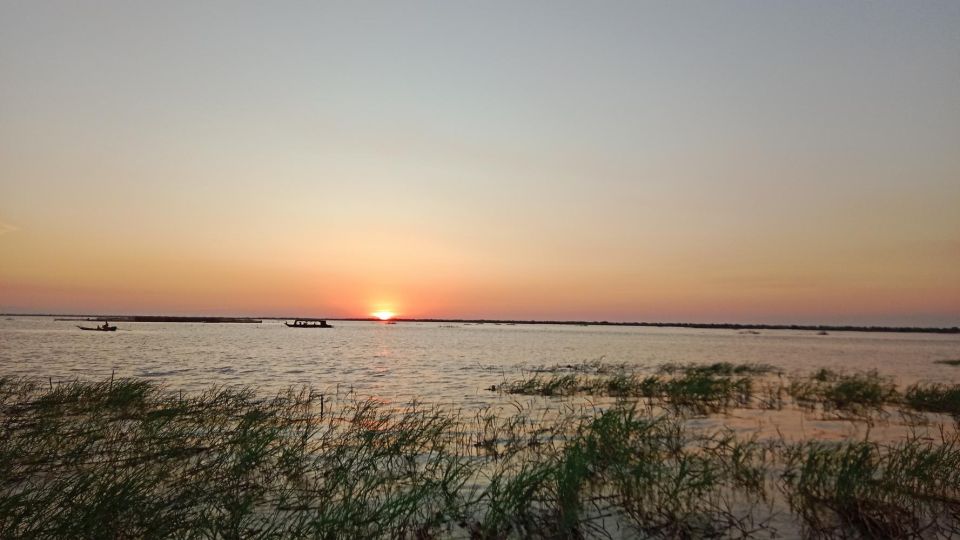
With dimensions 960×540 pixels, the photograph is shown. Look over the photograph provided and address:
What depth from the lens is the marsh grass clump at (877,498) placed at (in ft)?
26.8

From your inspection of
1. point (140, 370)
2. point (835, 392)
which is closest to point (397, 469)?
point (835, 392)

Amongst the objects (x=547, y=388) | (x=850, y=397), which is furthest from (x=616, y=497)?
(x=850, y=397)

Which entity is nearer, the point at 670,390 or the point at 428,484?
the point at 428,484

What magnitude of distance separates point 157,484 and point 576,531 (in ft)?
24.7

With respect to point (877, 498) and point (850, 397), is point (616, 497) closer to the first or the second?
point (877, 498)

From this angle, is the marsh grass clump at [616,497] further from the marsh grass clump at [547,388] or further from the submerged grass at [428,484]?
the marsh grass clump at [547,388]

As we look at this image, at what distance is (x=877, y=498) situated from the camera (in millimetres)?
8898

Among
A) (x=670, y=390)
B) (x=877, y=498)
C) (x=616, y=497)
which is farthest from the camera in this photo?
(x=670, y=390)

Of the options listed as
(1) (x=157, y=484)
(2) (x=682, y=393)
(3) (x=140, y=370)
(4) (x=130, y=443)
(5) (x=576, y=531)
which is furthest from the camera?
(3) (x=140, y=370)

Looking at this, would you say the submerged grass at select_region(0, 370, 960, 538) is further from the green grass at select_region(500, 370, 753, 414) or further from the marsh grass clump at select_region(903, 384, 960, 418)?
the marsh grass clump at select_region(903, 384, 960, 418)

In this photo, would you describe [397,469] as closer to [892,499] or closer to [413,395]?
[892,499]

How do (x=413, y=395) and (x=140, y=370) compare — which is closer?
(x=413, y=395)

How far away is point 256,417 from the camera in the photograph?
14.8m

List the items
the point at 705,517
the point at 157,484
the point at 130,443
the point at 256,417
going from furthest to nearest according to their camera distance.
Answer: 1. the point at 256,417
2. the point at 130,443
3. the point at 157,484
4. the point at 705,517
